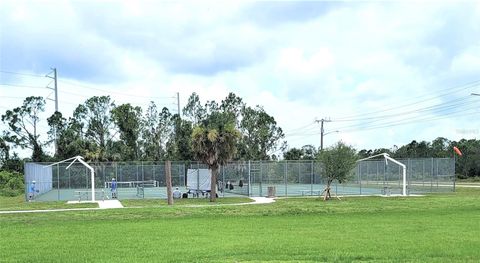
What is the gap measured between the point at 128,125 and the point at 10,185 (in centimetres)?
2613

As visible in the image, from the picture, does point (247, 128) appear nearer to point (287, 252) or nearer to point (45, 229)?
point (45, 229)

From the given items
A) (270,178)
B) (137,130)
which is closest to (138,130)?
(137,130)

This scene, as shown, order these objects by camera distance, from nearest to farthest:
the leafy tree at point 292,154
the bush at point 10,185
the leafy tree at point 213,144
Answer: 1. the leafy tree at point 213,144
2. the bush at point 10,185
3. the leafy tree at point 292,154

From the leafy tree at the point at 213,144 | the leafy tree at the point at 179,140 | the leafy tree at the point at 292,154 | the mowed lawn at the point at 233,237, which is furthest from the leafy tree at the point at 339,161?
the leafy tree at the point at 292,154

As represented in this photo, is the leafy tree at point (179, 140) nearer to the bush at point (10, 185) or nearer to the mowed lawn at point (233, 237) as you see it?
the bush at point (10, 185)

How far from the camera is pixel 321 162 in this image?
35.5 m

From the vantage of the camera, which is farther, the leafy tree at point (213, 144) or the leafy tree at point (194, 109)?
the leafy tree at point (194, 109)

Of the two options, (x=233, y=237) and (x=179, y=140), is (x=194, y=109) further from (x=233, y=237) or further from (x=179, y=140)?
(x=233, y=237)

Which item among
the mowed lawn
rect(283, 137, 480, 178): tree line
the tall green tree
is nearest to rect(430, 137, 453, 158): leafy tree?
rect(283, 137, 480, 178): tree line

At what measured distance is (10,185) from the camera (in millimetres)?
50250

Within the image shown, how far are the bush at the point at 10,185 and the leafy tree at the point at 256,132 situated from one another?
31.5 metres

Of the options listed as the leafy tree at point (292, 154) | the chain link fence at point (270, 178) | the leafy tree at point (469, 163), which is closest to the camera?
the chain link fence at point (270, 178)

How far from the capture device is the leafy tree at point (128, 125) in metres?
Result: 75.1

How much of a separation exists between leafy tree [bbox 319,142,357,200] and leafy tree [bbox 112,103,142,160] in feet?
146
